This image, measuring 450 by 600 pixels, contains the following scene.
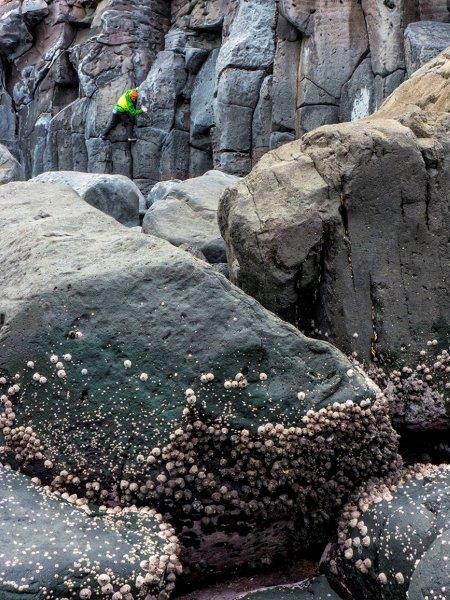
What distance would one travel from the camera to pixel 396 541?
8.33ft

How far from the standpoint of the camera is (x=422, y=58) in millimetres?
9648

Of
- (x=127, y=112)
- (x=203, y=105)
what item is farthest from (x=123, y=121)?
(x=203, y=105)

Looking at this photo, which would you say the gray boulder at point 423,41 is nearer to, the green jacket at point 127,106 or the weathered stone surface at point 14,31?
the green jacket at point 127,106

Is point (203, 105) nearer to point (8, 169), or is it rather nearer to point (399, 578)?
point (8, 169)

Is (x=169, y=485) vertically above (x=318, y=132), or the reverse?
(x=318, y=132)

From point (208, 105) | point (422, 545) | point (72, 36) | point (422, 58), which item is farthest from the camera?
point (72, 36)

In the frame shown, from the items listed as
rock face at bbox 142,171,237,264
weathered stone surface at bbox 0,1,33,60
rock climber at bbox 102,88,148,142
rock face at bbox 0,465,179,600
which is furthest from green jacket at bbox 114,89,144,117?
rock face at bbox 0,465,179,600

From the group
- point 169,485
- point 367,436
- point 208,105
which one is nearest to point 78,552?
point 169,485

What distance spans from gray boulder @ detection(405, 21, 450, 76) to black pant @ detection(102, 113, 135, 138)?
8630 mm

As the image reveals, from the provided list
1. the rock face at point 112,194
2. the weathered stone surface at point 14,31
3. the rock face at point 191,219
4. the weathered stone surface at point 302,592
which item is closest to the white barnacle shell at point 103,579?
the weathered stone surface at point 302,592

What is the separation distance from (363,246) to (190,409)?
142cm

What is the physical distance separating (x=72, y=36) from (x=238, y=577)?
66.3 feet

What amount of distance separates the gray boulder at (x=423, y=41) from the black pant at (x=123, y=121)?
8630mm

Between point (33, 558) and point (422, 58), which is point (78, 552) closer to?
point (33, 558)
